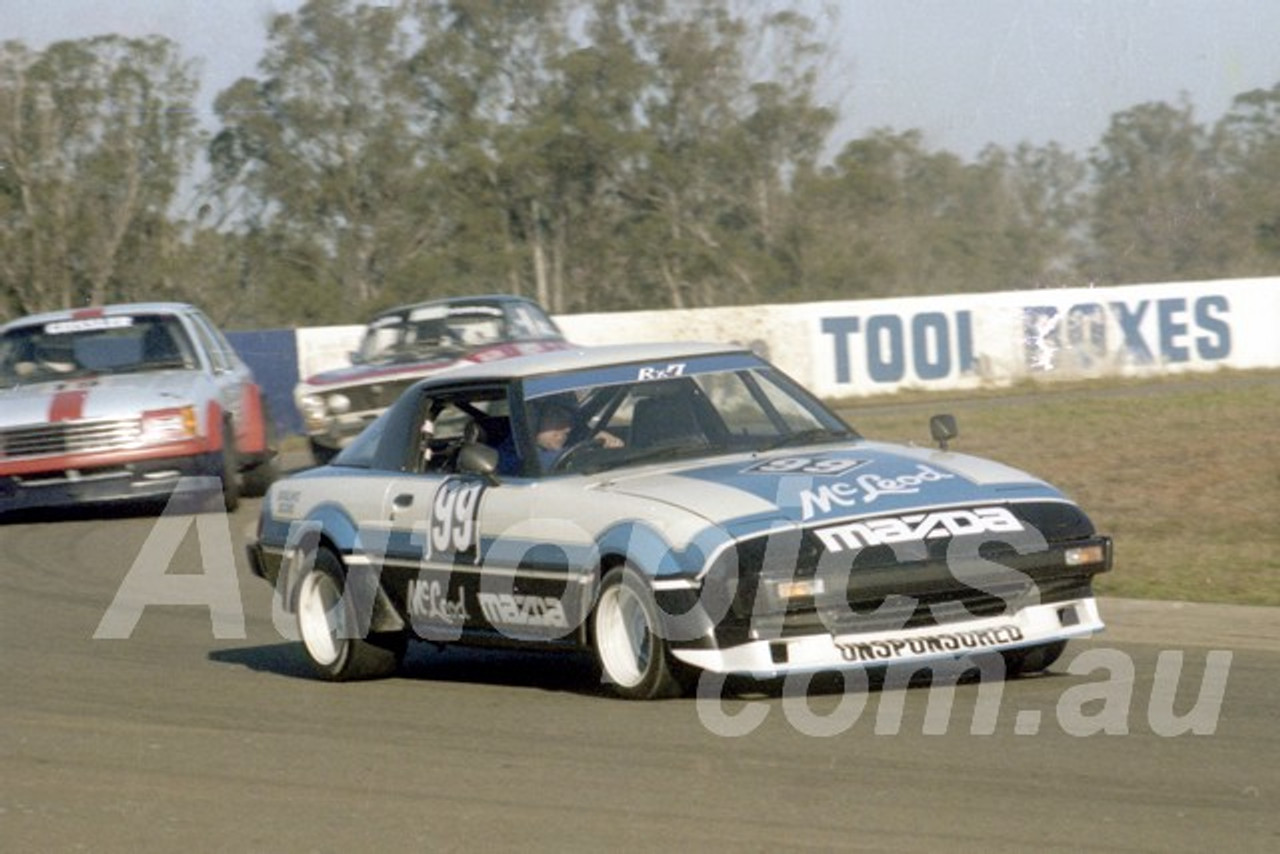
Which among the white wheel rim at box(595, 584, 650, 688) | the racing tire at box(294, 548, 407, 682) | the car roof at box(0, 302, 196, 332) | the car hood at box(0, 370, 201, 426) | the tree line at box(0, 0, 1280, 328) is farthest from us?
the tree line at box(0, 0, 1280, 328)

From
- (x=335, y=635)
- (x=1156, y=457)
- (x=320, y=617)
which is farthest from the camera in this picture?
(x=1156, y=457)

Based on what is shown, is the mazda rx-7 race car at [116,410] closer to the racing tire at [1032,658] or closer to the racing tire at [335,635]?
the racing tire at [335,635]

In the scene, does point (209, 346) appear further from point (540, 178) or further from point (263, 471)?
point (540, 178)

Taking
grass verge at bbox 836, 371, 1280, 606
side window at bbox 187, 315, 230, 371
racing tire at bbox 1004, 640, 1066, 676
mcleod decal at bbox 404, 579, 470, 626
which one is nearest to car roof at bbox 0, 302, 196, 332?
side window at bbox 187, 315, 230, 371

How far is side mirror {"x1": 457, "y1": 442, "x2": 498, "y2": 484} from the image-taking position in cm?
861

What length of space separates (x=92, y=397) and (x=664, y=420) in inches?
370

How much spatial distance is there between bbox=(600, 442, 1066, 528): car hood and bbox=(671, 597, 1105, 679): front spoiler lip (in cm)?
42

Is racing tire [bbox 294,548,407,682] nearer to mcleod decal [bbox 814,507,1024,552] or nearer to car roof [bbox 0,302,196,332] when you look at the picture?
mcleod decal [bbox 814,507,1024,552]

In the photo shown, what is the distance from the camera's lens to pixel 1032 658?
837 cm

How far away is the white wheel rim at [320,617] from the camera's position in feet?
31.5

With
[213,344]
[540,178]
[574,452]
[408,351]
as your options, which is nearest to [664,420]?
[574,452]

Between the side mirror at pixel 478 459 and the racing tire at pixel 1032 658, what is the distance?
2082 millimetres

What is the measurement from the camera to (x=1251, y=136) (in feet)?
218

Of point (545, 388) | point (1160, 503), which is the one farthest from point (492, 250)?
point (545, 388)
